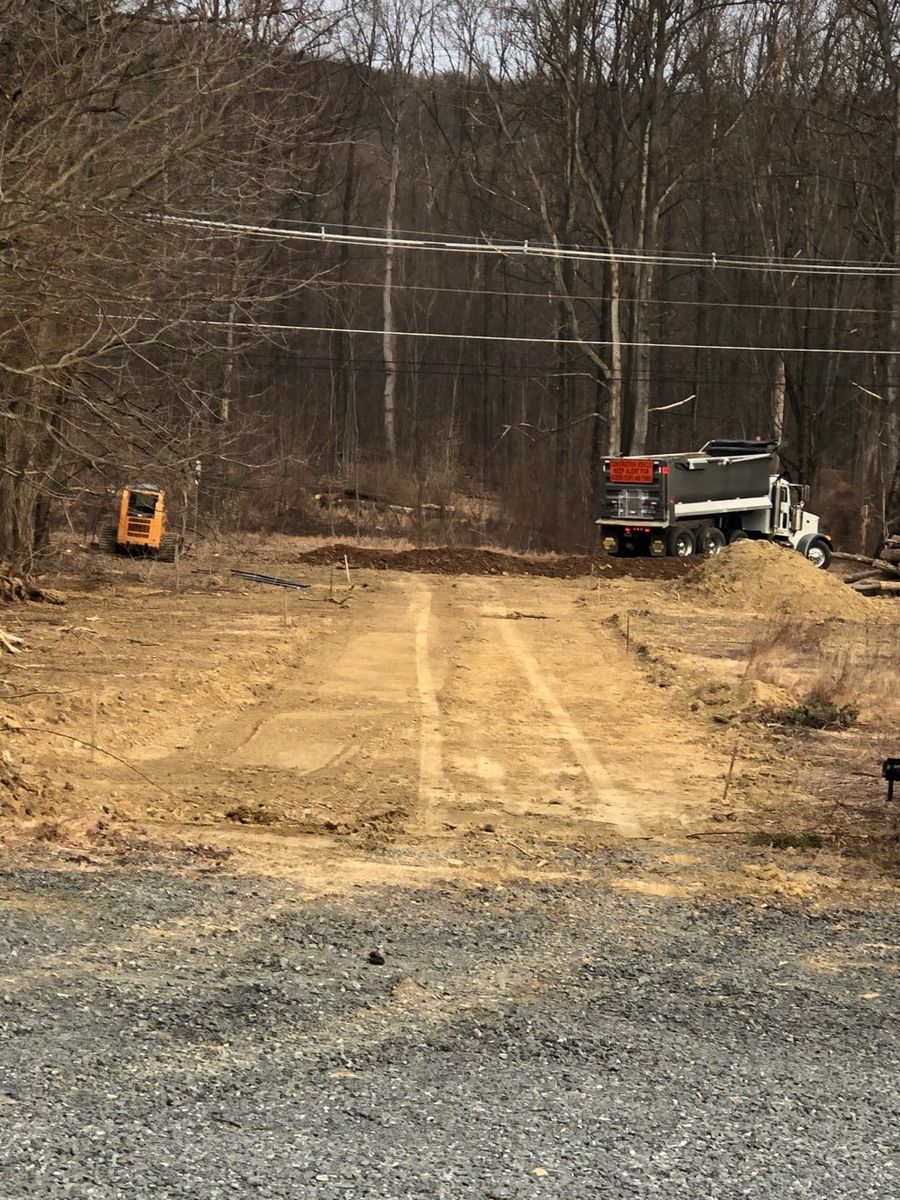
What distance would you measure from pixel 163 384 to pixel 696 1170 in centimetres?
1581

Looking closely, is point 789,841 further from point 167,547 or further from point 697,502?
point 697,502

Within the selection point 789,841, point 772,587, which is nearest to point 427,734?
point 789,841

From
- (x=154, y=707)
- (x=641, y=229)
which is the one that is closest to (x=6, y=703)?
(x=154, y=707)

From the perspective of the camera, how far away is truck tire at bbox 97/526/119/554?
30.2m

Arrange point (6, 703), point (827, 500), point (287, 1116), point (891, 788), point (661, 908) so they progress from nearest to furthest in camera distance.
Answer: point (287, 1116), point (661, 908), point (891, 788), point (6, 703), point (827, 500)

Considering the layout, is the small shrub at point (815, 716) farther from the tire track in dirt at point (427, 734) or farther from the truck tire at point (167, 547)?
the truck tire at point (167, 547)

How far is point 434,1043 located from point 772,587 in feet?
77.8

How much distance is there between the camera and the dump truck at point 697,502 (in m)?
34.9

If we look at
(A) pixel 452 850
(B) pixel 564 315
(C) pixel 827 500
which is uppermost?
(B) pixel 564 315

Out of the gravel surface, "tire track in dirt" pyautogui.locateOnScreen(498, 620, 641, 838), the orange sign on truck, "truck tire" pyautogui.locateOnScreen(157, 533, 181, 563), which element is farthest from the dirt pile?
the gravel surface

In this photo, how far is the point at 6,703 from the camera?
1177 cm

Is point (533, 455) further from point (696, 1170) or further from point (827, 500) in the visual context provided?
point (696, 1170)

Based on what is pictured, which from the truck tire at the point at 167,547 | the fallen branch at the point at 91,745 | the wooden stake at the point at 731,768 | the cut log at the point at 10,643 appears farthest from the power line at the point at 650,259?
the fallen branch at the point at 91,745

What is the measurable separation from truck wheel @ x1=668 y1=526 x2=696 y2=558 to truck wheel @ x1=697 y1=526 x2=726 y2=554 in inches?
8.6
